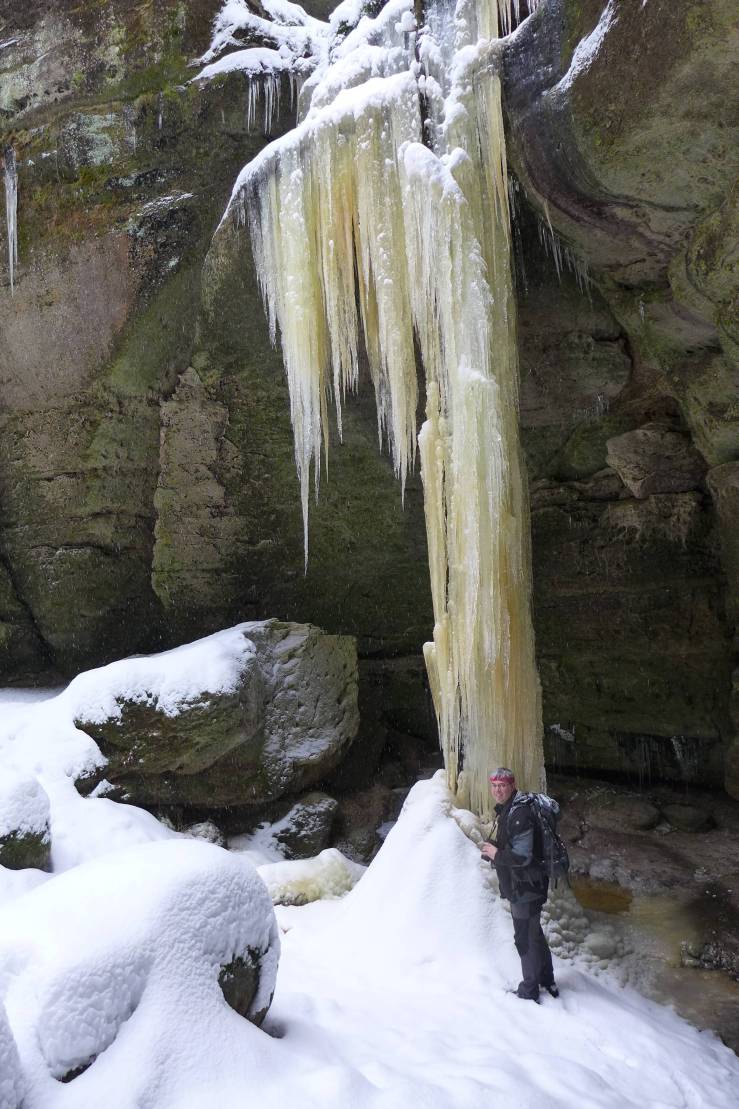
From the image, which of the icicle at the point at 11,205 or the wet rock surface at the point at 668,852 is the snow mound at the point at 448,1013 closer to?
the wet rock surface at the point at 668,852

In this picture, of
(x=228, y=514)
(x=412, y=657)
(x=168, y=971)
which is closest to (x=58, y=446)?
(x=228, y=514)

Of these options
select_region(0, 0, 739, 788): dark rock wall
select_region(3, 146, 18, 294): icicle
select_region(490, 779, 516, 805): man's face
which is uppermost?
select_region(3, 146, 18, 294): icicle

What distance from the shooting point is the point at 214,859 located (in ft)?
11.4

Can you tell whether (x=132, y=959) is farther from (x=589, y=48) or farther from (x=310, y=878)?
(x=589, y=48)

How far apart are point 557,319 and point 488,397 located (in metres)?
2.03

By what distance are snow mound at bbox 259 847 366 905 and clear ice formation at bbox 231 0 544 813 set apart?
4.96 ft

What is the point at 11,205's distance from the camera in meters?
8.70

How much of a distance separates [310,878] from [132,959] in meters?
3.67

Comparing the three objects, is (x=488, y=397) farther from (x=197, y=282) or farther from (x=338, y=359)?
(x=197, y=282)

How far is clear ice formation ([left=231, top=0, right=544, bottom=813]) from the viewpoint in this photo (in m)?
5.70

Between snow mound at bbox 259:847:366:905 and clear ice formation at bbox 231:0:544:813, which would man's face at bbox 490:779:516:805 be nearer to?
clear ice formation at bbox 231:0:544:813

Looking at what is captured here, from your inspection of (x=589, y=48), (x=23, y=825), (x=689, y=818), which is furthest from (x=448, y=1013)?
(x=589, y=48)

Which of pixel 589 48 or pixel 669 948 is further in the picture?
pixel 669 948

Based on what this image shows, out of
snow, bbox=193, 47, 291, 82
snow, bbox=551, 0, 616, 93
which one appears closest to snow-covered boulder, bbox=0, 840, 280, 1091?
snow, bbox=551, 0, 616, 93
